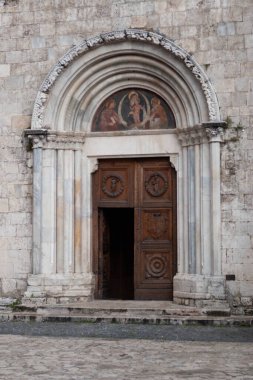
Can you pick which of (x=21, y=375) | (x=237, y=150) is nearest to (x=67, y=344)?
(x=21, y=375)

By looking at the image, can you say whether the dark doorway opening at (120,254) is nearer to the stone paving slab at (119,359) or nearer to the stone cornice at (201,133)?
the stone cornice at (201,133)

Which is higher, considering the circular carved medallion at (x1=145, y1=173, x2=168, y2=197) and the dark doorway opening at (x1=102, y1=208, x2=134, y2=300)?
the circular carved medallion at (x1=145, y1=173, x2=168, y2=197)

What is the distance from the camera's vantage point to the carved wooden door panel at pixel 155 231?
11672 millimetres

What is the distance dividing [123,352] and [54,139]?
5.10m

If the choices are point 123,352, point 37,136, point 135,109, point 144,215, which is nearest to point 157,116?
point 135,109

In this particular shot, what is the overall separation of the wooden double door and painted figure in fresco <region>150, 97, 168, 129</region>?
0.63 meters

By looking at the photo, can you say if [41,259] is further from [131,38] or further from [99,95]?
[131,38]

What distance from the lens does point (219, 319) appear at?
32.6 ft

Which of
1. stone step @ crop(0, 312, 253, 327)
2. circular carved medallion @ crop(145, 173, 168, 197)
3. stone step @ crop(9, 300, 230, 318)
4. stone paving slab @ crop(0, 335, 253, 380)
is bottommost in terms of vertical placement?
stone paving slab @ crop(0, 335, 253, 380)

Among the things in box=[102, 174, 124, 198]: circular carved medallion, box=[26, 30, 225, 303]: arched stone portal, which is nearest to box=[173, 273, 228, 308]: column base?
box=[26, 30, 225, 303]: arched stone portal

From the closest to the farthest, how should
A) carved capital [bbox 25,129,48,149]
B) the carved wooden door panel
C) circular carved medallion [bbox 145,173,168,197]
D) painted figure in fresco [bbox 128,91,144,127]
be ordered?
carved capital [bbox 25,129,48,149] < the carved wooden door panel < circular carved medallion [bbox 145,173,168,197] < painted figure in fresco [bbox 128,91,144,127]

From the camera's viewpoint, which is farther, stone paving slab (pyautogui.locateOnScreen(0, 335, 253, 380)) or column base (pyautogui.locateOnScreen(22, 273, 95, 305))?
column base (pyautogui.locateOnScreen(22, 273, 95, 305))

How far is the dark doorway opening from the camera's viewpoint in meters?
13.2

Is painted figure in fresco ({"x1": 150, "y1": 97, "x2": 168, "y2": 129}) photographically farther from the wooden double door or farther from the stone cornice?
the wooden double door
